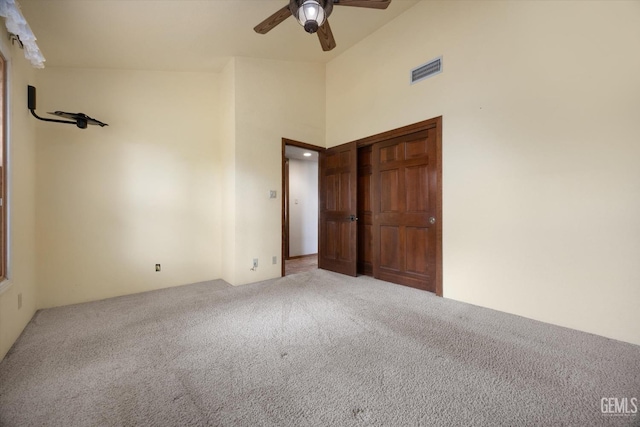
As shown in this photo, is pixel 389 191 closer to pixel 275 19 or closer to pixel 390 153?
pixel 390 153

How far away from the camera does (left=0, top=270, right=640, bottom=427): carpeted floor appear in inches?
50.6

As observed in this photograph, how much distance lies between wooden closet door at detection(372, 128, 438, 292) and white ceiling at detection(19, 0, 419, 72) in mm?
1733

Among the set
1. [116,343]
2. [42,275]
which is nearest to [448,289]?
[116,343]

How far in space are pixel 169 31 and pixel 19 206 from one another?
2.21 metres

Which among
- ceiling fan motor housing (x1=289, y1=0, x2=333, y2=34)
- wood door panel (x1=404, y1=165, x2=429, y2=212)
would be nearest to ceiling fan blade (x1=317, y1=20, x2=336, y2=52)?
ceiling fan motor housing (x1=289, y1=0, x2=333, y2=34)

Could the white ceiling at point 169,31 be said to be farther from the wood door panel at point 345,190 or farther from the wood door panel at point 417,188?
the wood door panel at point 417,188

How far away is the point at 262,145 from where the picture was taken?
3.72 meters

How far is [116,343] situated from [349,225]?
3063mm

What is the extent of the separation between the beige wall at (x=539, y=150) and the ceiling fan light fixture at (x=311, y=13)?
180 centimetres

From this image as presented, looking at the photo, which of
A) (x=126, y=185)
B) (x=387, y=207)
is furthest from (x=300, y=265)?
(x=126, y=185)

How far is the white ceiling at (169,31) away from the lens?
2318 mm

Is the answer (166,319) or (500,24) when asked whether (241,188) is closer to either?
(166,319)

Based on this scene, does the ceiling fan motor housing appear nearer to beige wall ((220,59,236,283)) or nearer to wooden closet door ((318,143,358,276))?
beige wall ((220,59,236,283))

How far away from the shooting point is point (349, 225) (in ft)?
13.4
